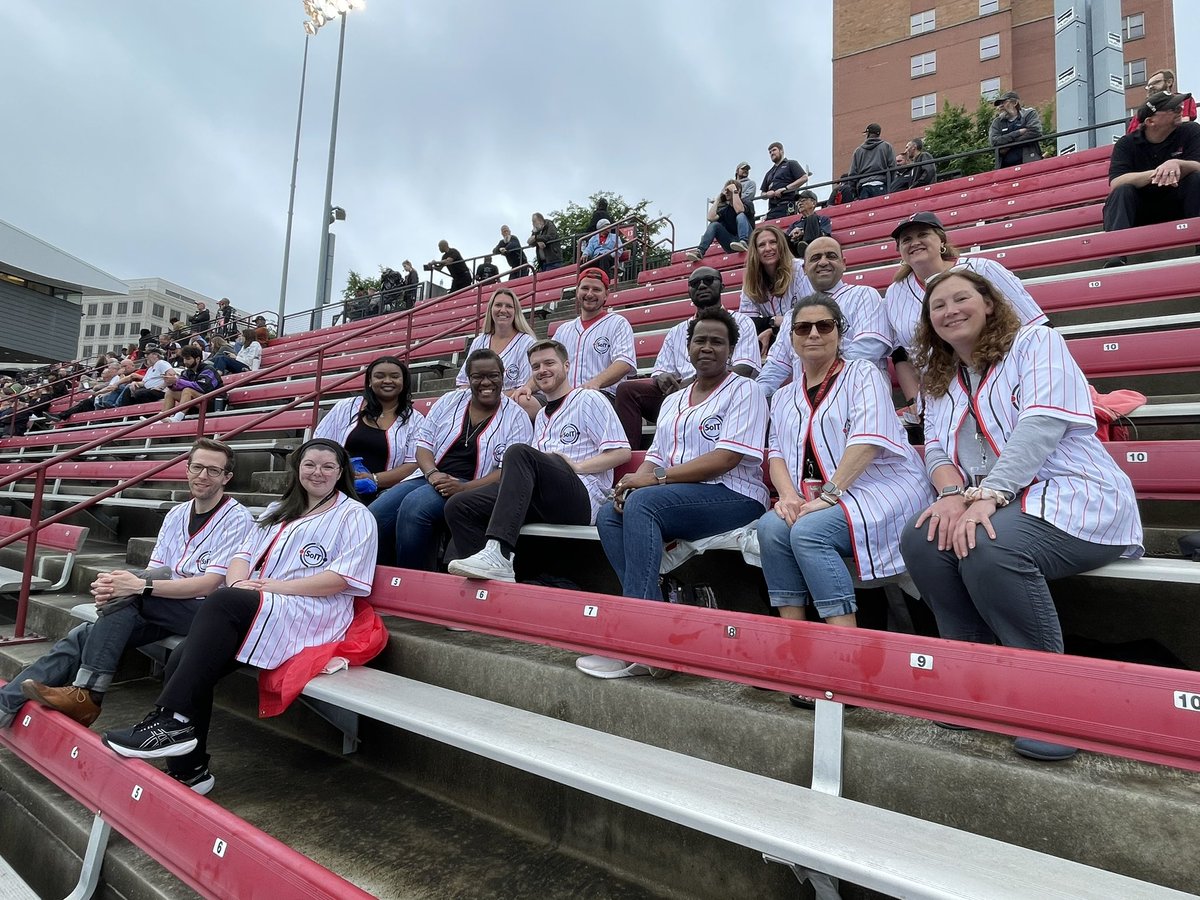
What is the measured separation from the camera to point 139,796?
81.8 inches

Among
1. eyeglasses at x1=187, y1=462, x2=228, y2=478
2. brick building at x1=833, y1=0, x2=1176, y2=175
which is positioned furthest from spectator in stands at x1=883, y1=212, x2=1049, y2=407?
brick building at x1=833, y1=0, x2=1176, y2=175

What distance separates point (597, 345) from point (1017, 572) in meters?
3.25

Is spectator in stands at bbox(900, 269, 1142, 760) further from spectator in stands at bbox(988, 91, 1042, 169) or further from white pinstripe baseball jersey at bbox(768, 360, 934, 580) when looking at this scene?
spectator in stands at bbox(988, 91, 1042, 169)

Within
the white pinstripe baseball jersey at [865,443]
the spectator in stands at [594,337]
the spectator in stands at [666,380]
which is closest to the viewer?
the white pinstripe baseball jersey at [865,443]

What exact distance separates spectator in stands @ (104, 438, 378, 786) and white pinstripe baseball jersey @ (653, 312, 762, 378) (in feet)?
6.18

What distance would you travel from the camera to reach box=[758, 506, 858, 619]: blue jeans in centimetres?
204

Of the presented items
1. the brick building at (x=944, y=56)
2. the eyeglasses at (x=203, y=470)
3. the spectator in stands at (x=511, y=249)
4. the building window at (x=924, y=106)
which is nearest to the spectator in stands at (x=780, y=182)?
the spectator in stands at (x=511, y=249)

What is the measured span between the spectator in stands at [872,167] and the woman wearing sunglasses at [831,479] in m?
8.56

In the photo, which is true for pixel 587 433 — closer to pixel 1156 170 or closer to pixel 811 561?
pixel 811 561

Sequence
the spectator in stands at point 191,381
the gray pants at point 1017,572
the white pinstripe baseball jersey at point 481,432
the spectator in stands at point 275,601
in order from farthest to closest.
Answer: the spectator in stands at point 191,381, the white pinstripe baseball jersey at point 481,432, the spectator in stands at point 275,601, the gray pants at point 1017,572

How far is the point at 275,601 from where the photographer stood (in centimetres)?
261

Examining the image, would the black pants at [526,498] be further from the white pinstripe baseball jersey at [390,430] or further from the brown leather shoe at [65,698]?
the brown leather shoe at [65,698]

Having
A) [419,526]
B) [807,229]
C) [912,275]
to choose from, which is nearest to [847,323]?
[912,275]

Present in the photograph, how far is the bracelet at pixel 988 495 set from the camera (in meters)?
1.84
